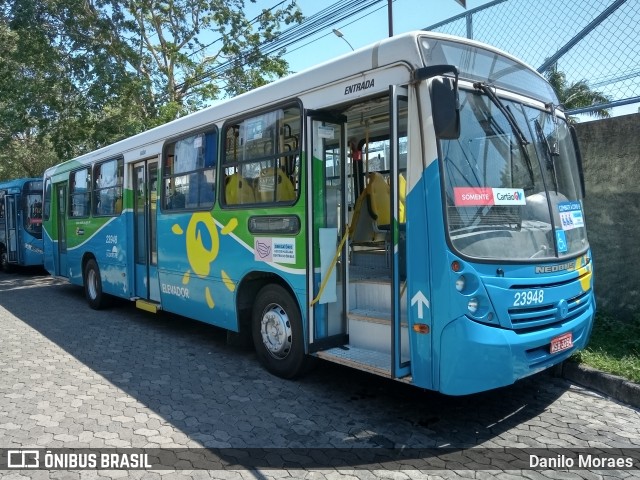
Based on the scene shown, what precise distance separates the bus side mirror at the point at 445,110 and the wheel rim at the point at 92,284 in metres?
8.09

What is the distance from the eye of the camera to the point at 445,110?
361 cm

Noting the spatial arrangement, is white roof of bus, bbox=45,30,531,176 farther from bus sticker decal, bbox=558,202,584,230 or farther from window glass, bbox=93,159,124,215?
window glass, bbox=93,159,124,215

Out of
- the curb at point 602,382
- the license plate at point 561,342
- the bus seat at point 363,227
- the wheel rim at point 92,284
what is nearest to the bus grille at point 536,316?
the license plate at point 561,342

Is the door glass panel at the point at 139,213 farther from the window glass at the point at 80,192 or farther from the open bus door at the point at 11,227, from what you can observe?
the open bus door at the point at 11,227

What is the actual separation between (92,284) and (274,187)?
6.27 m

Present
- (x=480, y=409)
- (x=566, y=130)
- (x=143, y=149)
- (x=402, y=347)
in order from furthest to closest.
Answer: (x=143, y=149) < (x=566, y=130) < (x=480, y=409) < (x=402, y=347)

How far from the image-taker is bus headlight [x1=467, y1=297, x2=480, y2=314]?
3699 mm

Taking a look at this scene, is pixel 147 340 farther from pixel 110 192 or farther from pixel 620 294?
pixel 620 294

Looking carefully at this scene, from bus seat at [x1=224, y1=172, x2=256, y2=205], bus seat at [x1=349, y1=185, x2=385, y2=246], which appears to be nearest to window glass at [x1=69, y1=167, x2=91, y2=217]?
bus seat at [x1=224, y1=172, x2=256, y2=205]

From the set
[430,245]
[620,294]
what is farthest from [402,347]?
[620,294]

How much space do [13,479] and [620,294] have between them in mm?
6573

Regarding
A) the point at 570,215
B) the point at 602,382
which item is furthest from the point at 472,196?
the point at 602,382

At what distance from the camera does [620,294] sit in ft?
21.1

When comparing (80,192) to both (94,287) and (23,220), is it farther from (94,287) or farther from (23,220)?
(23,220)
